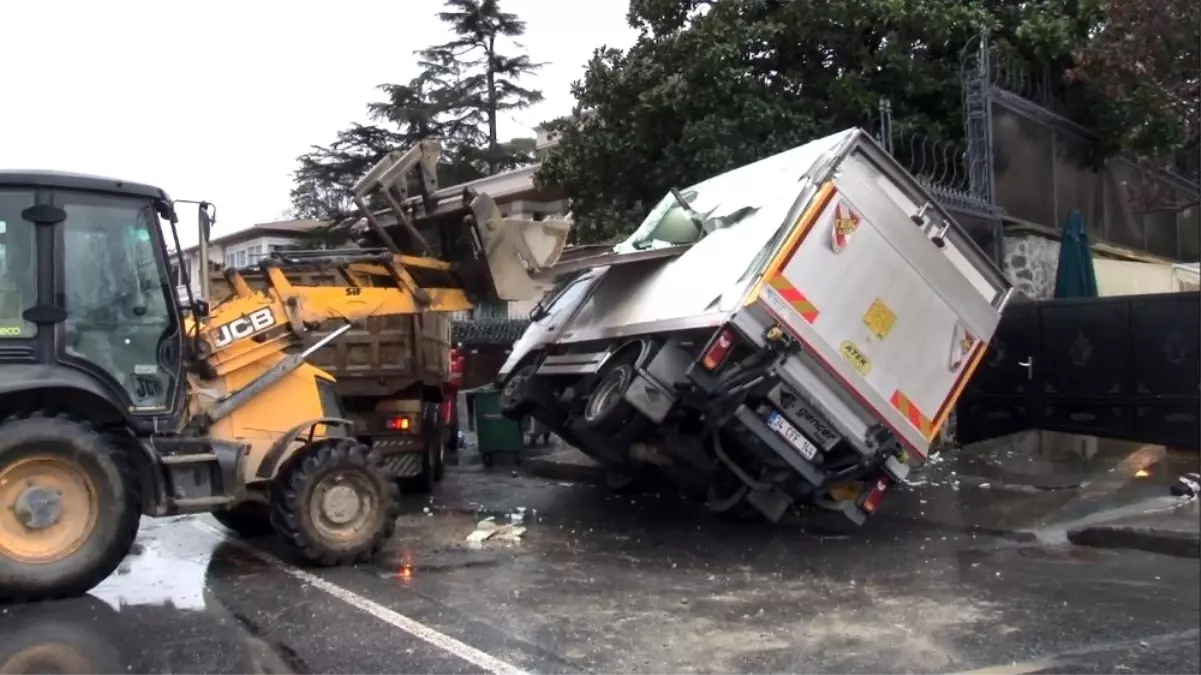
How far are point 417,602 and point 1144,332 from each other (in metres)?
7.56

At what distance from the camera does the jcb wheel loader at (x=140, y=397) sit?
23.3 feet

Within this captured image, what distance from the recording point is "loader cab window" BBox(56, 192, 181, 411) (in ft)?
24.3

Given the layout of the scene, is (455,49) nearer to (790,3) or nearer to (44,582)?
(790,3)

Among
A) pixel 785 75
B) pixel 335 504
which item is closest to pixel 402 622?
pixel 335 504

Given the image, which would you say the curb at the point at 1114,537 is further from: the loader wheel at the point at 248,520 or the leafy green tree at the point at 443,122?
the leafy green tree at the point at 443,122

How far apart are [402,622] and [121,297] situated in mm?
3010

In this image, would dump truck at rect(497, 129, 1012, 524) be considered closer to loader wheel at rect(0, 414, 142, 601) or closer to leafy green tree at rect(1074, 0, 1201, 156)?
leafy green tree at rect(1074, 0, 1201, 156)

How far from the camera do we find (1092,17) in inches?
491

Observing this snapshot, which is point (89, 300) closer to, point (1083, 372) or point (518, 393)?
point (518, 393)

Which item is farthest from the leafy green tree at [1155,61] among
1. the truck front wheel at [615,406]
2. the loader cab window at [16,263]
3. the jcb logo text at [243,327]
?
the loader cab window at [16,263]

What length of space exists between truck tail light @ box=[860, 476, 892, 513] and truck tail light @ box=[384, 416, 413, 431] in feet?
16.7

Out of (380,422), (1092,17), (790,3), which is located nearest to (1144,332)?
(1092,17)

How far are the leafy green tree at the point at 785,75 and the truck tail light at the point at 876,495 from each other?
6.35m

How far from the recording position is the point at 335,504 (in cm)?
823
